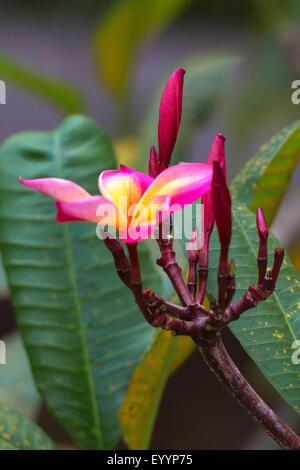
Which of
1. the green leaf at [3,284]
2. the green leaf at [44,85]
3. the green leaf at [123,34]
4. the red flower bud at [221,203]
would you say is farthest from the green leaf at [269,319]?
the green leaf at [123,34]

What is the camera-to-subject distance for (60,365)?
0.48 meters

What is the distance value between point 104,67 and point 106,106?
4.66 ft

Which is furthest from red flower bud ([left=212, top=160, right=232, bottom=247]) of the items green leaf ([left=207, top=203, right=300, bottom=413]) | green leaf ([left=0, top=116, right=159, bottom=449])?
green leaf ([left=0, top=116, right=159, bottom=449])

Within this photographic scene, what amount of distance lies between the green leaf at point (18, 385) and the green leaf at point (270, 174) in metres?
0.39

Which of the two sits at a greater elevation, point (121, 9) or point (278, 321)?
point (121, 9)

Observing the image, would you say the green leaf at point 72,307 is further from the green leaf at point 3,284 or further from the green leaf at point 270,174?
the green leaf at point 3,284

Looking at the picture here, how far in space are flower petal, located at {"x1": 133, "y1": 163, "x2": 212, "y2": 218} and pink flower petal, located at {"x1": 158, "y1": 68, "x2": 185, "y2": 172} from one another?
5 cm

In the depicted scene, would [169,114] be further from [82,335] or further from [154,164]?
[82,335]

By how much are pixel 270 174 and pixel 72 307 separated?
19cm

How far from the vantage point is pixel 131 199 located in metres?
0.24

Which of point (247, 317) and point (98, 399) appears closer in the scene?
point (247, 317)

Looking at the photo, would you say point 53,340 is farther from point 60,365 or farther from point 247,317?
point 247,317

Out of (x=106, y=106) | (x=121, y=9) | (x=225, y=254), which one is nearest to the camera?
(x=225, y=254)
